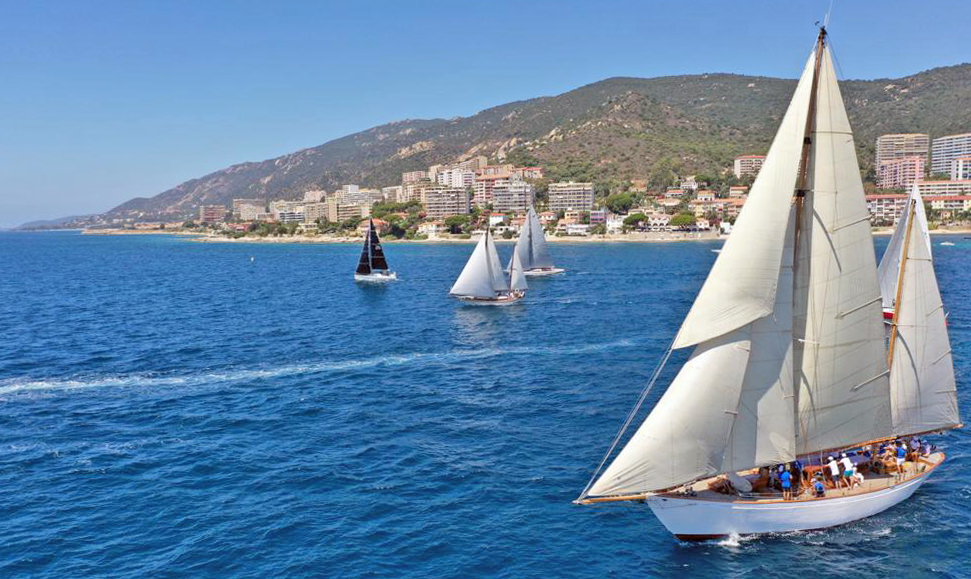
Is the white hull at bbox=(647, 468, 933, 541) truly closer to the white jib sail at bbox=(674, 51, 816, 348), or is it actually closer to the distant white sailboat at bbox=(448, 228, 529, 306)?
the white jib sail at bbox=(674, 51, 816, 348)

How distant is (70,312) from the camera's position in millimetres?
78875

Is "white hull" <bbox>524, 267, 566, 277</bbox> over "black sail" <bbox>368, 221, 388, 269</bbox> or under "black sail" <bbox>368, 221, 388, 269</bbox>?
under

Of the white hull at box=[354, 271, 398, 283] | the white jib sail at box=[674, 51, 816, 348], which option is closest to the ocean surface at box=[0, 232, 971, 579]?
the white jib sail at box=[674, 51, 816, 348]

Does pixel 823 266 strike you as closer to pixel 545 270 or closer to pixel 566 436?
pixel 566 436

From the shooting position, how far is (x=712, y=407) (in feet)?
68.9

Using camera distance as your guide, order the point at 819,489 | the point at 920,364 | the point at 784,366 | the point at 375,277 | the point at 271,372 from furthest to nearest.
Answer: the point at 375,277
the point at 271,372
the point at 920,364
the point at 819,489
the point at 784,366

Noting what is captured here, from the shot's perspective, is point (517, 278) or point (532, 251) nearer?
point (517, 278)

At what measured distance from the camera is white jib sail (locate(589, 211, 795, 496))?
68.3ft

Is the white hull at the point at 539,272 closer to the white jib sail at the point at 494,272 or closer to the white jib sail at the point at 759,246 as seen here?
the white jib sail at the point at 494,272

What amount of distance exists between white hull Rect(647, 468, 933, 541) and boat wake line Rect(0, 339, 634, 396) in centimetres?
3029

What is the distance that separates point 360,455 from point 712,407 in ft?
56.2

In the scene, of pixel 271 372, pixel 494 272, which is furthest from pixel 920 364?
pixel 494 272

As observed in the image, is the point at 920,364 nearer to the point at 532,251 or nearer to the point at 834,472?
the point at 834,472

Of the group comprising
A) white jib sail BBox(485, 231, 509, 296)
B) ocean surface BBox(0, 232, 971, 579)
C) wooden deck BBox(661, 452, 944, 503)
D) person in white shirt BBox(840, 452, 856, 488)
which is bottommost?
ocean surface BBox(0, 232, 971, 579)
